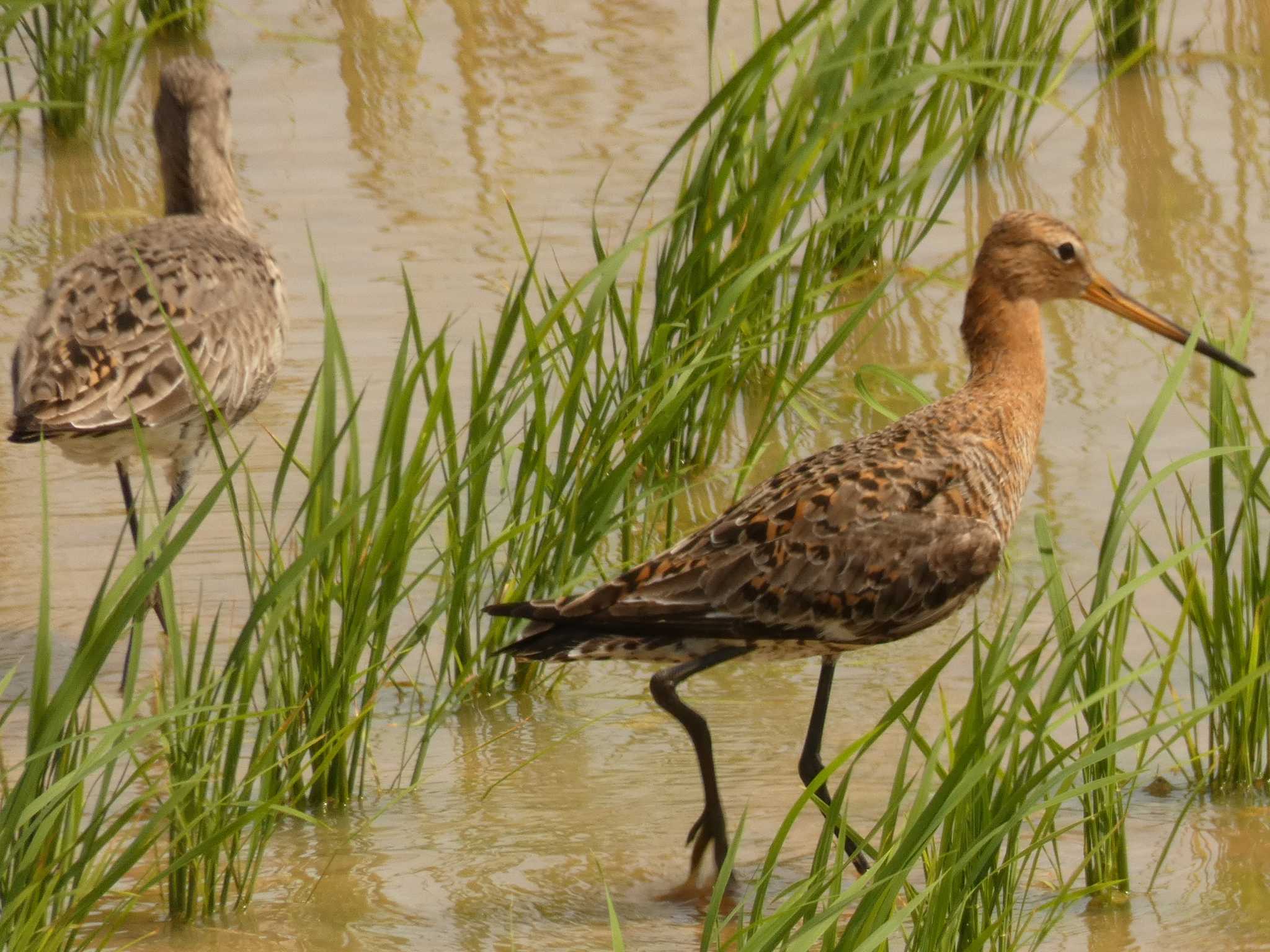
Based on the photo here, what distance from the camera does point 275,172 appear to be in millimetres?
7957

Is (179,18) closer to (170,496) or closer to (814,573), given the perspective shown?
(170,496)

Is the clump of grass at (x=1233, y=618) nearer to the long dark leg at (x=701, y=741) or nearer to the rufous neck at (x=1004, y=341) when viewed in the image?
the rufous neck at (x=1004, y=341)

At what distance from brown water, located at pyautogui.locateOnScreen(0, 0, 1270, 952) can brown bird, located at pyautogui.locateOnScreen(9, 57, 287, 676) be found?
40 cm

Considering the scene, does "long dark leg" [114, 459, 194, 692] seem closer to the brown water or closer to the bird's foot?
the brown water

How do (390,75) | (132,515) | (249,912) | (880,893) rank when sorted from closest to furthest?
(880,893)
(249,912)
(132,515)
(390,75)

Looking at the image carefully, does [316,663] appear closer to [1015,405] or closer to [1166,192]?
[1015,405]

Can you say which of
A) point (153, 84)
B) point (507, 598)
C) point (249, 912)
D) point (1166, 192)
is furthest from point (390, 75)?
point (249, 912)

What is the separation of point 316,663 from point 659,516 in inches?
63.9

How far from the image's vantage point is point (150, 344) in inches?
201

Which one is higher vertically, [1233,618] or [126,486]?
[126,486]

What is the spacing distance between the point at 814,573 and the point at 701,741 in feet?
1.35

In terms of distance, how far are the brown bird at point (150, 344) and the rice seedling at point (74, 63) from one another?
1718 mm

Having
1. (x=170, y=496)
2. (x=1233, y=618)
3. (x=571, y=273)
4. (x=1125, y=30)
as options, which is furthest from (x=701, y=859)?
(x=1125, y=30)

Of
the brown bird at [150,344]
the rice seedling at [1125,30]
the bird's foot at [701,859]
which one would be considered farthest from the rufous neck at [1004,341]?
the rice seedling at [1125,30]
